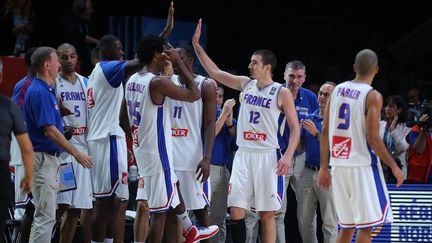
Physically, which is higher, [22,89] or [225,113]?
[22,89]

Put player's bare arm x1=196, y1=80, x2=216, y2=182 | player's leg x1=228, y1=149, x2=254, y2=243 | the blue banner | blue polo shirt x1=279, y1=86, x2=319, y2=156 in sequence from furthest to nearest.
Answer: blue polo shirt x1=279, y1=86, x2=319, y2=156 → the blue banner → player's leg x1=228, y1=149, x2=254, y2=243 → player's bare arm x1=196, y1=80, x2=216, y2=182

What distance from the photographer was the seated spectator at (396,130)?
37.8 ft

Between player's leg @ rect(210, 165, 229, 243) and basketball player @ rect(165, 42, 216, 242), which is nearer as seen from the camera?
basketball player @ rect(165, 42, 216, 242)

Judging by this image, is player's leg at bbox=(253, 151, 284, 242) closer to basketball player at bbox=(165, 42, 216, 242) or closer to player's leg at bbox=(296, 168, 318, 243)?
basketball player at bbox=(165, 42, 216, 242)

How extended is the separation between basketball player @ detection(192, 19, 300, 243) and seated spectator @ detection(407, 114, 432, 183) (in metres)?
2.61

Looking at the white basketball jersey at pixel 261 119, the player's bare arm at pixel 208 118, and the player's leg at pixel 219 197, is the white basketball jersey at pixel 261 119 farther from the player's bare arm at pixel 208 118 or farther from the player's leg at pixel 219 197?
the player's leg at pixel 219 197

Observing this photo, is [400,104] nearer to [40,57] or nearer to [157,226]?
[157,226]

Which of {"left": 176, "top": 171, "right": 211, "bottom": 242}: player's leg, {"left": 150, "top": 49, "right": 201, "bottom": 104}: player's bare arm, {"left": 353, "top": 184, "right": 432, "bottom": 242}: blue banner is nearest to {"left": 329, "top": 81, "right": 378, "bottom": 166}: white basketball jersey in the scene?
{"left": 150, "top": 49, "right": 201, "bottom": 104}: player's bare arm

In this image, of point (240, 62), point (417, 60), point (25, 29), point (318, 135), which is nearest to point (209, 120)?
point (318, 135)

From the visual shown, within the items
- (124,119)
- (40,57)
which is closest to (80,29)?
(124,119)

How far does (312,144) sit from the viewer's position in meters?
10.1

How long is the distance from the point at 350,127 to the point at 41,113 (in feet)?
9.52

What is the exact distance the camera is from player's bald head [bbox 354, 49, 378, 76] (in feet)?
26.7

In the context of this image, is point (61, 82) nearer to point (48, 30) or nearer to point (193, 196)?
point (193, 196)
